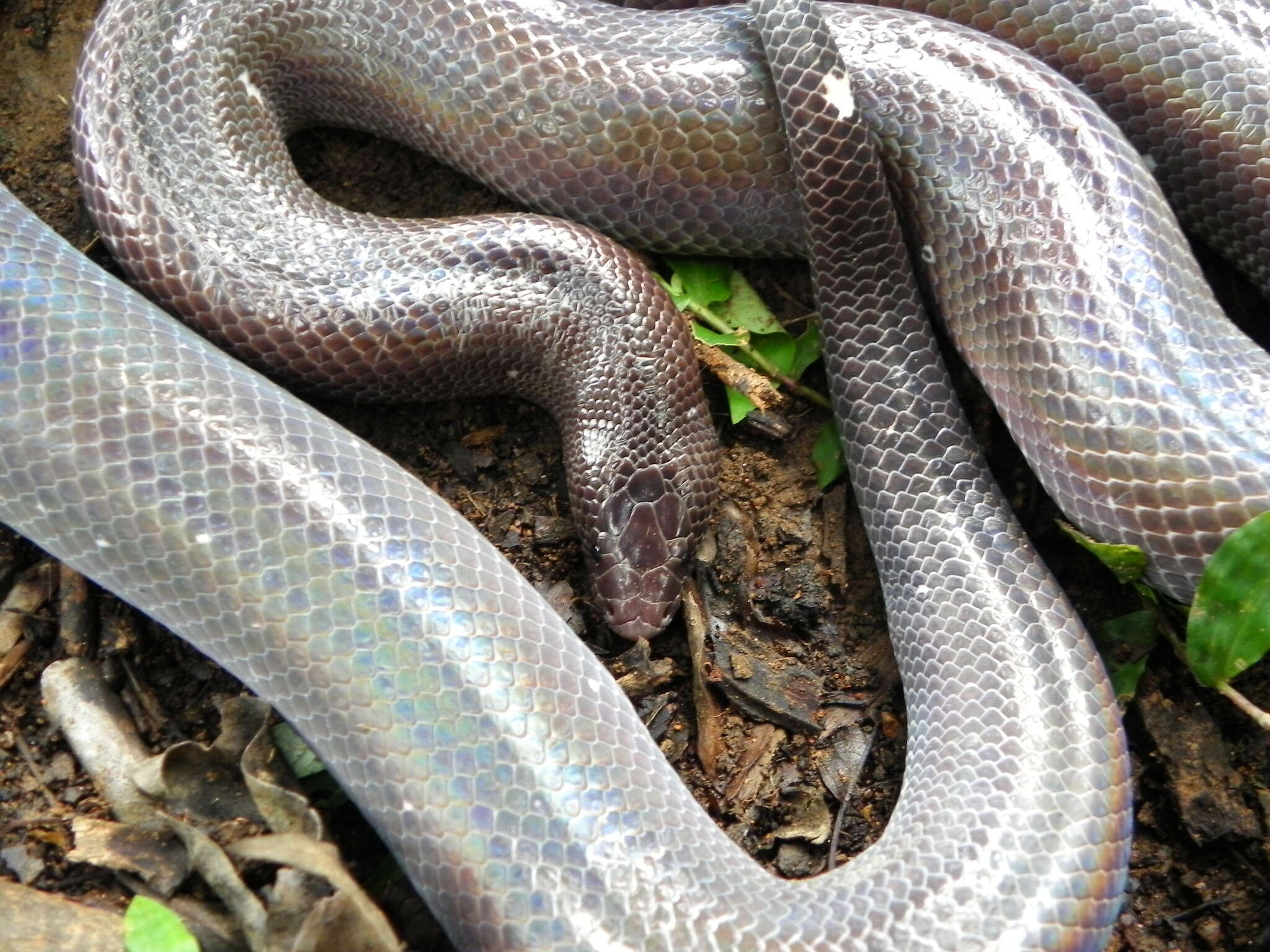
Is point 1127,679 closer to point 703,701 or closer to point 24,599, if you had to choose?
point 703,701

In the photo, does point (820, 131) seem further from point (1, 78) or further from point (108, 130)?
point (1, 78)

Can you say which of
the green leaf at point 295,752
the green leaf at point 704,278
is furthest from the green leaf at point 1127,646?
the green leaf at point 295,752

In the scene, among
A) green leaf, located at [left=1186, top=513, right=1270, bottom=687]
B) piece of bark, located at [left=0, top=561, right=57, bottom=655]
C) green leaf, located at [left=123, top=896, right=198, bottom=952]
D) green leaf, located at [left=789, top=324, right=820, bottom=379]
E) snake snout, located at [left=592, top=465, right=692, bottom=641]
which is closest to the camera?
green leaf, located at [left=123, top=896, right=198, bottom=952]

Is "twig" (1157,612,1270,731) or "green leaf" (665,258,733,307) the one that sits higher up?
"green leaf" (665,258,733,307)

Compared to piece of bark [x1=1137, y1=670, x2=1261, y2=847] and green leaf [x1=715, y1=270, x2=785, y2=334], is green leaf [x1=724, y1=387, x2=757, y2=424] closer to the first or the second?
green leaf [x1=715, y1=270, x2=785, y2=334]

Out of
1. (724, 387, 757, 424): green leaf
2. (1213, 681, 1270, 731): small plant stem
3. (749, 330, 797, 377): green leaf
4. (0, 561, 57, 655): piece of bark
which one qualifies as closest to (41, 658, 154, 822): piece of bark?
(0, 561, 57, 655): piece of bark

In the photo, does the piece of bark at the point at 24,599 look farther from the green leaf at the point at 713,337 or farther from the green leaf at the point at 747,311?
the green leaf at the point at 747,311
